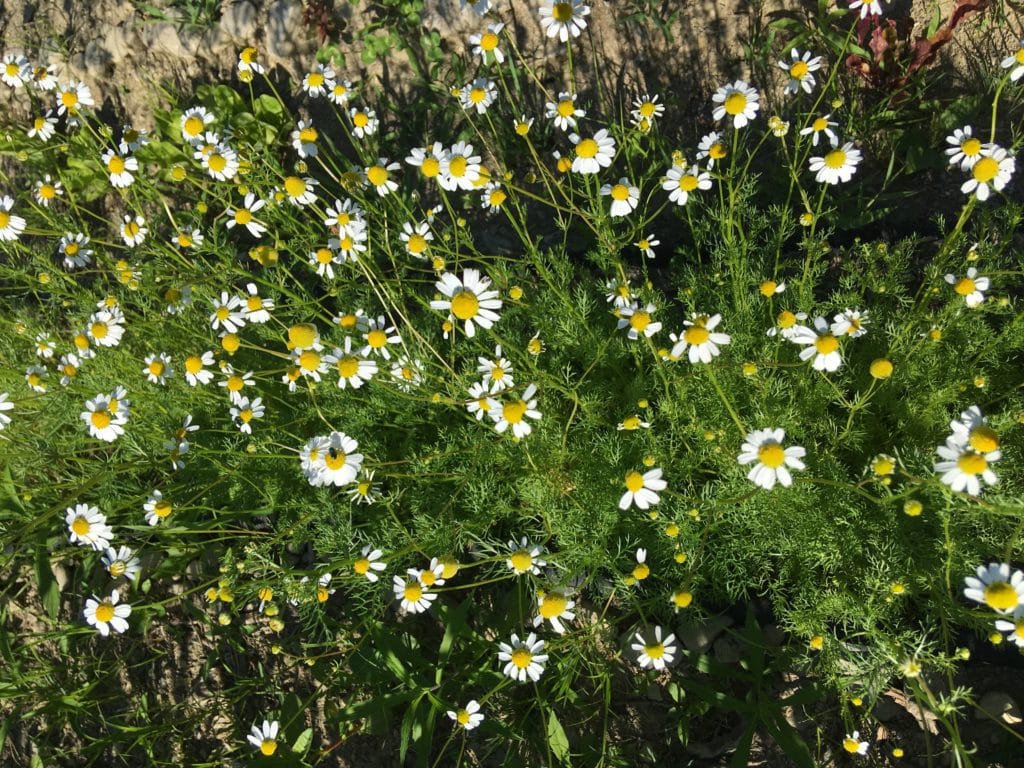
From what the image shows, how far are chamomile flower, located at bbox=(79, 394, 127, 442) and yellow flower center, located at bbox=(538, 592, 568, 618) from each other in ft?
6.88

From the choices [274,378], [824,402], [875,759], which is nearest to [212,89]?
[274,378]

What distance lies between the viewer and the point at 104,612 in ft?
10.00

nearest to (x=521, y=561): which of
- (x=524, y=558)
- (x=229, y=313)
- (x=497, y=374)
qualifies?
(x=524, y=558)

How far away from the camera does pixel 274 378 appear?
3.53 metres

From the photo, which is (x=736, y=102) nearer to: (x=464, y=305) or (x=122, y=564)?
(x=464, y=305)

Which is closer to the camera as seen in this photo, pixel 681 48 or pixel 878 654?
pixel 878 654

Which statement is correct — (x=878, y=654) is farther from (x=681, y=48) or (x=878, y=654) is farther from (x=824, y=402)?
(x=681, y=48)

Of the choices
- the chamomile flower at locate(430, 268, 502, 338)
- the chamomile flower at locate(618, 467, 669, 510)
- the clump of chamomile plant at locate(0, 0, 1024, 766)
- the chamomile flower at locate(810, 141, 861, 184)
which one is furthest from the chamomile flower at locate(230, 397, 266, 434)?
the chamomile flower at locate(810, 141, 861, 184)

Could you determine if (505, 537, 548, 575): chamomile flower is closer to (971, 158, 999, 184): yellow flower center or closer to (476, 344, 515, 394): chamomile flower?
(476, 344, 515, 394): chamomile flower

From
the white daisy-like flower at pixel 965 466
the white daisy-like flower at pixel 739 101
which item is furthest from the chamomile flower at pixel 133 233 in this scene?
the white daisy-like flower at pixel 965 466

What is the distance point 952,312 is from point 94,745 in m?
4.24

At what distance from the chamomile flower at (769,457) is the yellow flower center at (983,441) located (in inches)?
18.3

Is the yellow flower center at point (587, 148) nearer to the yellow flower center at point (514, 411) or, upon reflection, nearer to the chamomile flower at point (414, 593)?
the yellow flower center at point (514, 411)

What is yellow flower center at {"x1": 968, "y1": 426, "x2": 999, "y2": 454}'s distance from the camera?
1936 mm
